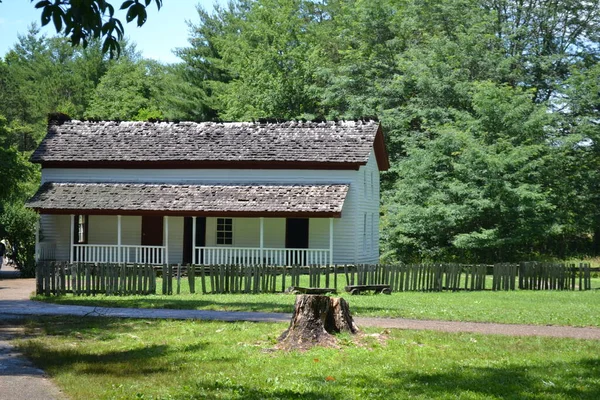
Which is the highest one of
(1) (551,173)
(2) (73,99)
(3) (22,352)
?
(2) (73,99)

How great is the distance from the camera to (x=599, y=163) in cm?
4666

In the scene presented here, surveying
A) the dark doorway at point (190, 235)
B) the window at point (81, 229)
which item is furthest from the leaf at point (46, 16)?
the window at point (81, 229)

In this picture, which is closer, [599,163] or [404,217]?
[404,217]

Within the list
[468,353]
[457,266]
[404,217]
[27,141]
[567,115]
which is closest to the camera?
[468,353]

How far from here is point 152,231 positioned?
38688 millimetres

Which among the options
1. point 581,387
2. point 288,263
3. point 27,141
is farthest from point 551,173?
point 27,141

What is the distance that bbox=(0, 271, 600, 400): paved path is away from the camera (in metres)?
10.5

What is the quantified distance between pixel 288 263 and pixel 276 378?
2550cm

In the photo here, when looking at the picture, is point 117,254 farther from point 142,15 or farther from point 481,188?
point 142,15

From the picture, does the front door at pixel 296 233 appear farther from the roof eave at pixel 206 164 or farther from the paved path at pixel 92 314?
the paved path at pixel 92 314

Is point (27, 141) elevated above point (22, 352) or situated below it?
above

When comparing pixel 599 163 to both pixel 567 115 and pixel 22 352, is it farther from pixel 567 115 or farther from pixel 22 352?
pixel 22 352

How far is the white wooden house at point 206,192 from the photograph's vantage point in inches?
1395

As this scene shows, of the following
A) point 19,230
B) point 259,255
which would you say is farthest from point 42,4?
point 19,230
